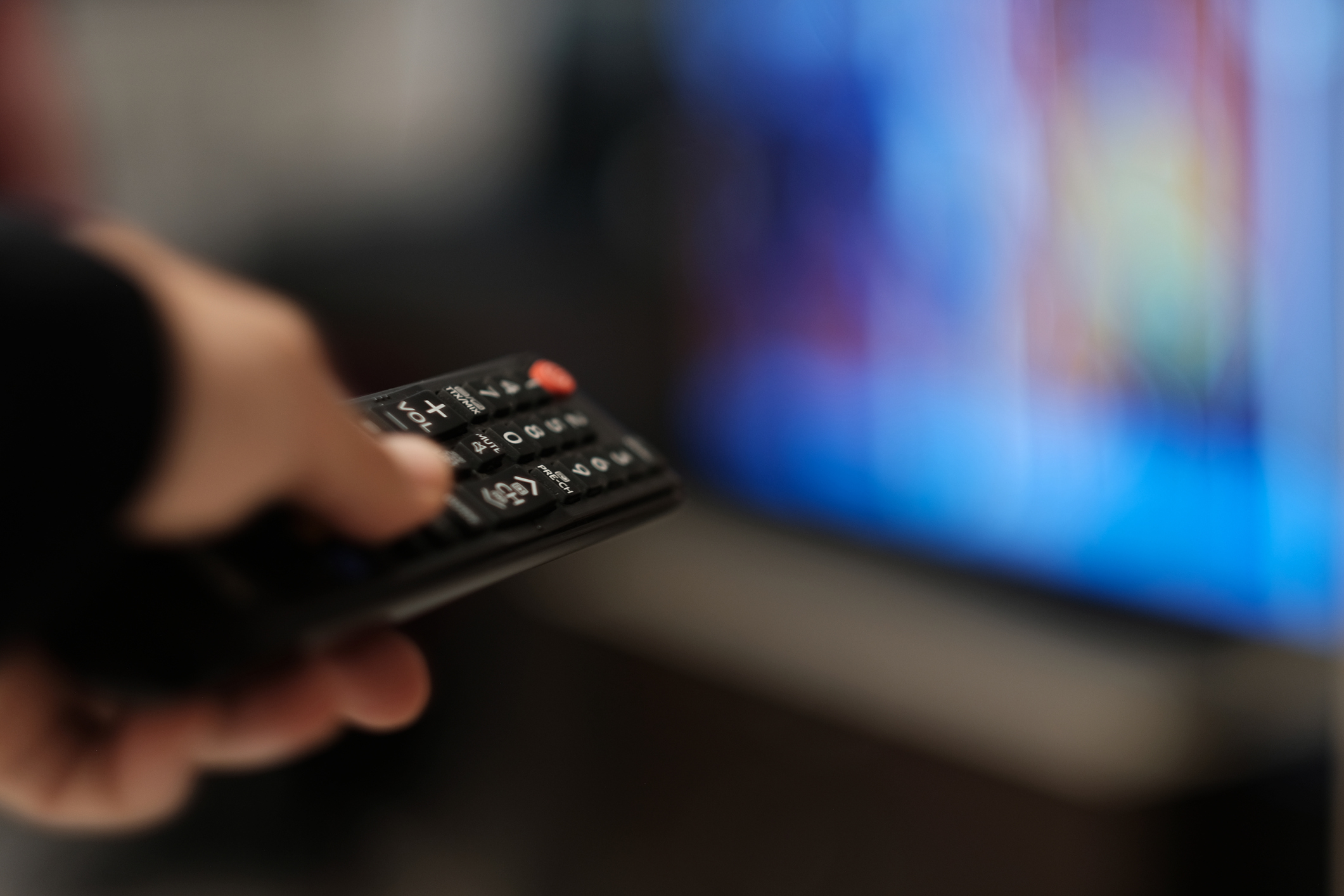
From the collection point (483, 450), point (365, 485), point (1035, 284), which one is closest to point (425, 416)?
point (483, 450)

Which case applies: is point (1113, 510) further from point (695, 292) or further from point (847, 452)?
point (695, 292)

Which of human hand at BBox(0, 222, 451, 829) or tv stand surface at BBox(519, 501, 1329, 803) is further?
tv stand surface at BBox(519, 501, 1329, 803)

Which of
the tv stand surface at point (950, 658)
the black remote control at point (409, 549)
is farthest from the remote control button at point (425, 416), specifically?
the tv stand surface at point (950, 658)

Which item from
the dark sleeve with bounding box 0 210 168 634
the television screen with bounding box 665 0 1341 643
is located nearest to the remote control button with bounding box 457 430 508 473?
the dark sleeve with bounding box 0 210 168 634

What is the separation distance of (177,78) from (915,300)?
4.76 feet

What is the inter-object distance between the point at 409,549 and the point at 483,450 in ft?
0.30

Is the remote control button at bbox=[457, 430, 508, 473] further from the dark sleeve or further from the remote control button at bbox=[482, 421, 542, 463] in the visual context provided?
the dark sleeve

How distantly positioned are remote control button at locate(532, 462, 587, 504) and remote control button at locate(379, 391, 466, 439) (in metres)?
0.03

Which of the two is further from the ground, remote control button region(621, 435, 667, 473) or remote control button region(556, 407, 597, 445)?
remote control button region(556, 407, 597, 445)

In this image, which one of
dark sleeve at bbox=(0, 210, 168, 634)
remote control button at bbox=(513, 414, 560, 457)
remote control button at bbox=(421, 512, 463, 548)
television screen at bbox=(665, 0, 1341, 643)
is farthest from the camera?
television screen at bbox=(665, 0, 1341, 643)

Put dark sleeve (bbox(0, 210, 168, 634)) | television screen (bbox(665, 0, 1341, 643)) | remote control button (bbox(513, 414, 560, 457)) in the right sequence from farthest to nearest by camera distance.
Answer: television screen (bbox(665, 0, 1341, 643)) → remote control button (bbox(513, 414, 560, 457)) → dark sleeve (bbox(0, 210, 168, 634))

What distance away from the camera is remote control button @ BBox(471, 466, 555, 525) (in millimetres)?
444

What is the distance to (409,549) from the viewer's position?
39 centimetres

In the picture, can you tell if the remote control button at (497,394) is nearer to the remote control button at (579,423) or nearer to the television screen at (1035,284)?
the remote control button at (579,423)
